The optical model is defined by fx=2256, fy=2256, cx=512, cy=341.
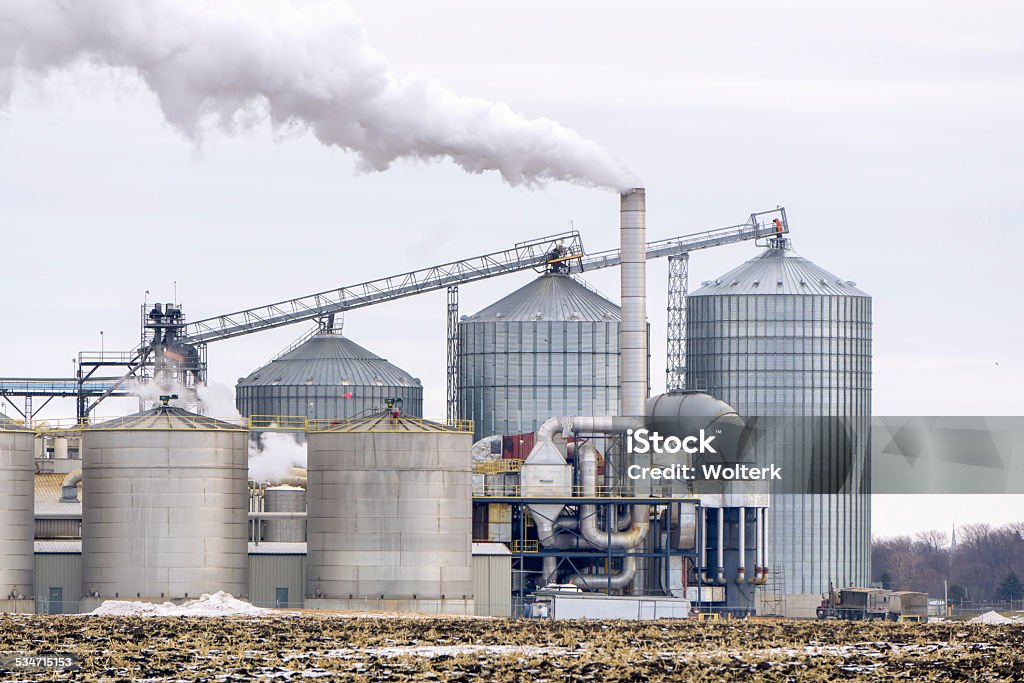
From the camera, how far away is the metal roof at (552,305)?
5251 inches

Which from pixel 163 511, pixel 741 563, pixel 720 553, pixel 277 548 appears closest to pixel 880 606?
pixel 741 563

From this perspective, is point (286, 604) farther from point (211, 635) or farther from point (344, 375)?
point (344, 375)

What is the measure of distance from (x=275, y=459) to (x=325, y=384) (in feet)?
87.2

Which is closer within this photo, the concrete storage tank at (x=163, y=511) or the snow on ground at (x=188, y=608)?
the snow on ground at (x=188, y=608)

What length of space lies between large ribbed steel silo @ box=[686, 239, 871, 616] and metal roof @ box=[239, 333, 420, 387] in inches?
763

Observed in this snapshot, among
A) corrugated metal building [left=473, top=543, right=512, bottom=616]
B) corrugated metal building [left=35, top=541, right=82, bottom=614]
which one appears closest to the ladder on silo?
corrugated metal building [left=473, top=543, right=512, bottom=616]

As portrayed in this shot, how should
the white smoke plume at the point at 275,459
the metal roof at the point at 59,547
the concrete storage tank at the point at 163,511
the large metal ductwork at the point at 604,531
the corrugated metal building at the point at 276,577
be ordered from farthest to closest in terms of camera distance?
the white smoke plume at the point at 275,459
the large metal ductwork at the point at 604,531
the metal roof at the point at 59,547
the corrugated metal building at the point at 276,577
the concrete storage tank at the point at 163,511

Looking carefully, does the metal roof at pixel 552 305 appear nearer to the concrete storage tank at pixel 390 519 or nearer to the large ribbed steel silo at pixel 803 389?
the large ribbed steel silo at pixel 803 389

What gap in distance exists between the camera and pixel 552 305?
13338 cm

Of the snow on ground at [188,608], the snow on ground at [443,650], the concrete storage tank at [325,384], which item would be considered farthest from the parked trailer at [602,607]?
the concrete storage tank at [325,384]

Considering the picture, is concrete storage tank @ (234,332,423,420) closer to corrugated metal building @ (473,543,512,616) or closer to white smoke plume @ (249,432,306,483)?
white smoke plume @ (249,432,306,483)

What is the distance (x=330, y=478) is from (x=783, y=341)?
4908cm

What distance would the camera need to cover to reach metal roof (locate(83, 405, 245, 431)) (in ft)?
311

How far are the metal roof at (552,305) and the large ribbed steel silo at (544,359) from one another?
0.06 m
